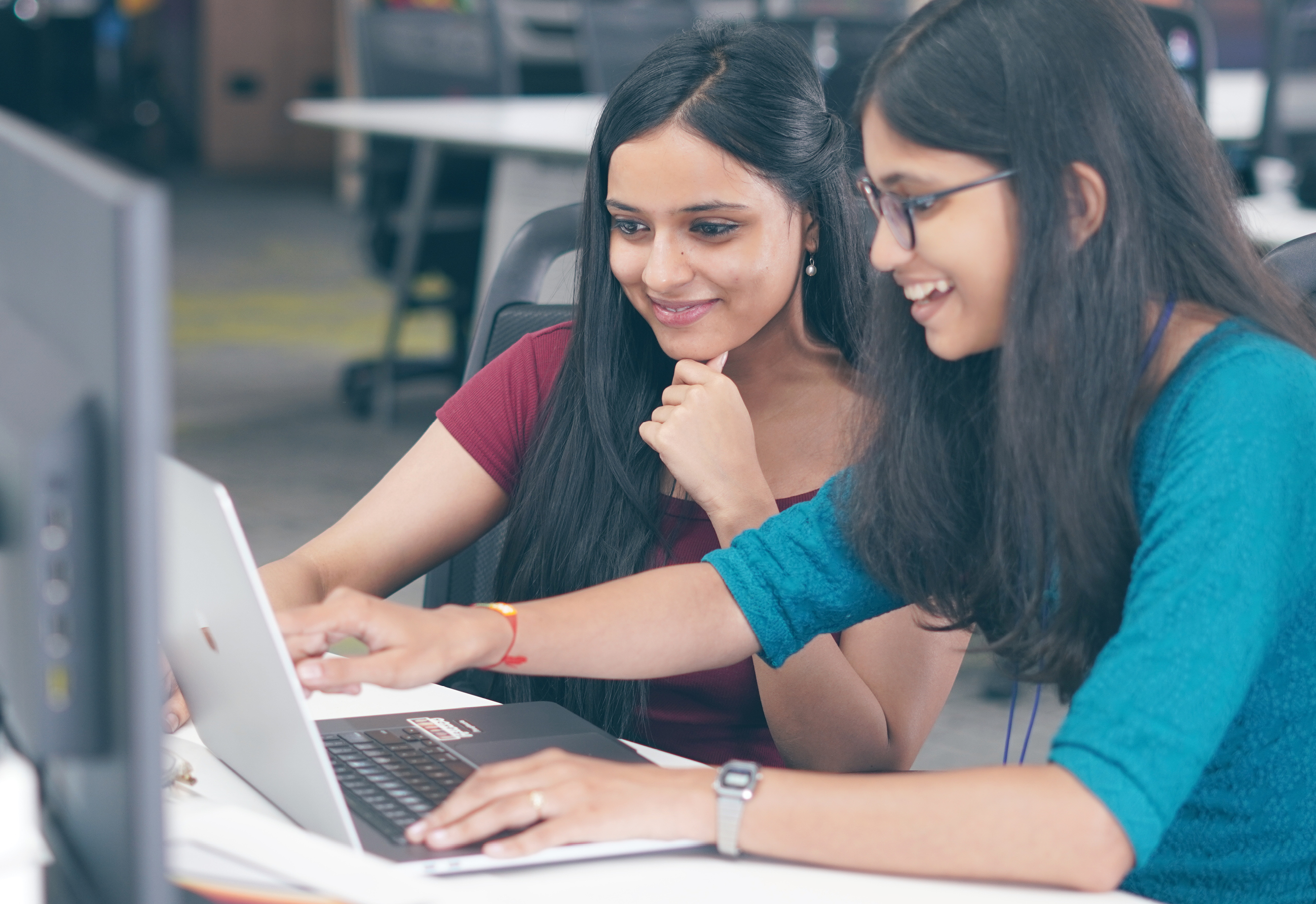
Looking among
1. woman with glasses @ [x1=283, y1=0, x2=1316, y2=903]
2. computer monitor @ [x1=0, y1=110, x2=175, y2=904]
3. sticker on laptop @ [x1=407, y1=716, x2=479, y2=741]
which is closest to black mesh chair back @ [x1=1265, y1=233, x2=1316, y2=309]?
woman with glasses @ [x1=283, y1=0, x2=1316, y2=903]

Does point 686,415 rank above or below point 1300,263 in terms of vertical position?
below

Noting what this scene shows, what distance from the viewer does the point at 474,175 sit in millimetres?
4324

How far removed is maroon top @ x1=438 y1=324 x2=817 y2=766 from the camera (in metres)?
1.29

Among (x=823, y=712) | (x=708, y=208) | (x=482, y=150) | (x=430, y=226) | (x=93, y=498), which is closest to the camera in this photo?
(x=93, y=498)

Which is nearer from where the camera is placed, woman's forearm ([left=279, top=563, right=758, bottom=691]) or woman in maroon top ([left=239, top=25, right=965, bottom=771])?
woman's forearm ([left=279, top=563, right=758, bottom=691])

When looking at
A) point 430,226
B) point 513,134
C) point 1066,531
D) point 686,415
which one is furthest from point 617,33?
point 1066,531

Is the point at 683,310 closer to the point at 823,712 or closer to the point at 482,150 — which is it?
the point at 823,712

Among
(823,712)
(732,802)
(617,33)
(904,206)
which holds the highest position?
(617,33)

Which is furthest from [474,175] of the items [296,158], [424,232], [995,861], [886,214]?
[296,158]

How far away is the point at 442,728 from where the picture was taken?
1.03 m

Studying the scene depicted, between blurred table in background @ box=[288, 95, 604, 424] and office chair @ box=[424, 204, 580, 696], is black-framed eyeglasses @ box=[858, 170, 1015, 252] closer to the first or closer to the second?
office chair @ box=[424, 204, 580, 696]

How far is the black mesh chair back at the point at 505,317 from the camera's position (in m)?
1.46

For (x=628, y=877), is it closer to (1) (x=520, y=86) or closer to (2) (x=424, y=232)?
(2) (x=424, y=232)

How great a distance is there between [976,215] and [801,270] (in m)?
0.54
